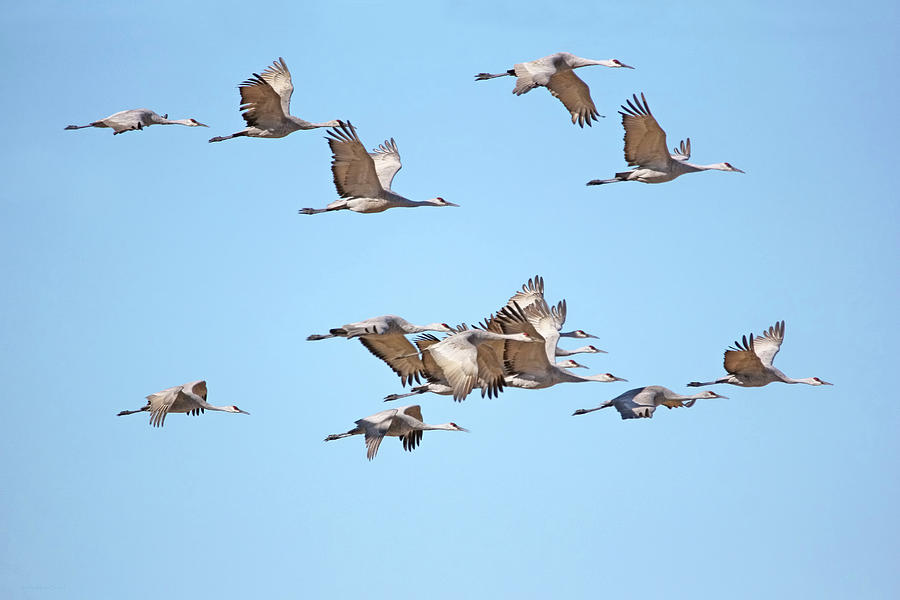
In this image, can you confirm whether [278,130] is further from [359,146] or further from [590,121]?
[590,121]

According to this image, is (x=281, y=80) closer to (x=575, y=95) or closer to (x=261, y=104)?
(x=261, y=104)

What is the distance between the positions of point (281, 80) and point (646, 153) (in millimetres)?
6773

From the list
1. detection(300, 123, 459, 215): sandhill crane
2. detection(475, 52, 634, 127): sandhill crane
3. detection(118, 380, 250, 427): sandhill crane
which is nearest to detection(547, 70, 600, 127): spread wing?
detection(475, 52, 634, 127): sandhill crane

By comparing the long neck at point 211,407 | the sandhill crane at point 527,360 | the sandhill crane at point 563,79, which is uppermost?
the sandhill crane at point 563,79

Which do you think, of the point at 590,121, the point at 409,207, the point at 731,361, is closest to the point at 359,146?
the point at 409,207

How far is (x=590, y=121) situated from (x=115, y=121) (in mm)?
8931

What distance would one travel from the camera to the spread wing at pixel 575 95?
25219mm

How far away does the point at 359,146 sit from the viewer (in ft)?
72.9

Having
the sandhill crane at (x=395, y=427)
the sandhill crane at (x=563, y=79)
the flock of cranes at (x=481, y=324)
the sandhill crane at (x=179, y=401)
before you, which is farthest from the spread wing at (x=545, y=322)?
the sandhill crane at (x=179, y=401)

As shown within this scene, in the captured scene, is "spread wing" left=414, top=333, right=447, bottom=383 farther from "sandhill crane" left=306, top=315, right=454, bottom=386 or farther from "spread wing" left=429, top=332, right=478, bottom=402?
"spread wing" left=429, top=332, right=478, bottom=402

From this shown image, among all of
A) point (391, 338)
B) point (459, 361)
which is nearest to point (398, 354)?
point (391, 338)

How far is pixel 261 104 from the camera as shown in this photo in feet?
77.8

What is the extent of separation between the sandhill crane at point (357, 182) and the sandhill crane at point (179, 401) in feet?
12.5

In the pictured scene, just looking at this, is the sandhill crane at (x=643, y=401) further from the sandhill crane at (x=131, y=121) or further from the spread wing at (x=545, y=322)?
the sandhill crane at (x=131, y=121)
